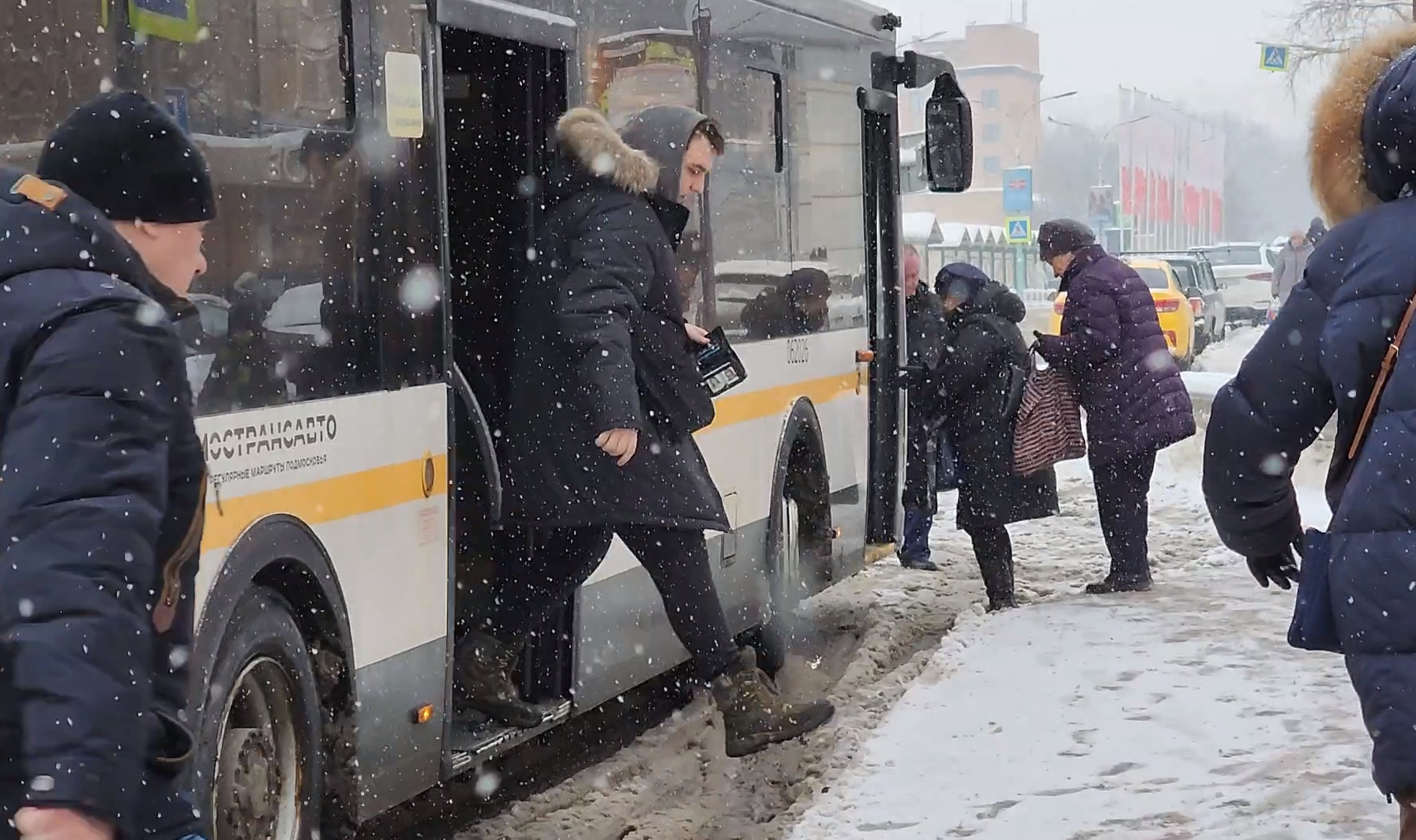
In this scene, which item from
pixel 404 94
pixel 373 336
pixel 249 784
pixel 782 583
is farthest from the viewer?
pixel 782 583

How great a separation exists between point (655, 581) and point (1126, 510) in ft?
14.5

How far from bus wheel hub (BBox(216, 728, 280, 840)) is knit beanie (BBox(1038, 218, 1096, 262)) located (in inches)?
240

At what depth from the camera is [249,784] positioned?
4723 mm

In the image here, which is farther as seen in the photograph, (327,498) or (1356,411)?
(327,498)

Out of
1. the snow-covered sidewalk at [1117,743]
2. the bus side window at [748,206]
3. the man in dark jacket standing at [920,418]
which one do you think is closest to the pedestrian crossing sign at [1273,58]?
the man in dark jacket standing at [920,418]

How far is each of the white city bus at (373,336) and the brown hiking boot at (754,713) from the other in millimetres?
578

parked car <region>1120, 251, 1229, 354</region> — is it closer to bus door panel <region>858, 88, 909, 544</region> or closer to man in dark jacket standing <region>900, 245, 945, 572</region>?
man in dark jacket standing <region>900, 245, 945, 572</region>

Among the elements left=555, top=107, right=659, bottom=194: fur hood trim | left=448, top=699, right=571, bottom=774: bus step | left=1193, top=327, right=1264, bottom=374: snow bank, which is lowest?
left=1193, top=327, right=1264, bottom=374: snow bank

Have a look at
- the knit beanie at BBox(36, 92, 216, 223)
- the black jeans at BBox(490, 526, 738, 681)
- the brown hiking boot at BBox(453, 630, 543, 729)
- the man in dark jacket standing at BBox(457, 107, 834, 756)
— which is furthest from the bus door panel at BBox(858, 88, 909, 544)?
the knit beanie at BBox(36, 92, 216, 223)

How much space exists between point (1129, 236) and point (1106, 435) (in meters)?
103

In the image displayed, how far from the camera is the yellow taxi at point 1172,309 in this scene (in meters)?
32.2

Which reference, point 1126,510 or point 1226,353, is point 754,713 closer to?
point 1126,510

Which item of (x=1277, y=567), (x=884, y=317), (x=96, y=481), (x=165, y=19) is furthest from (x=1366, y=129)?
(x=884, y=317)

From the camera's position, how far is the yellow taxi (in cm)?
3219
